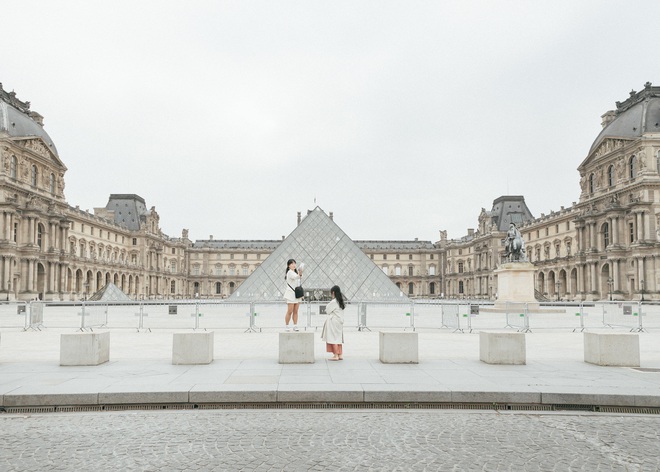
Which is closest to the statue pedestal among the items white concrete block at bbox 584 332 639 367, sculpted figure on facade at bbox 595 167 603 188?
white concrete block at bbox 584 332 639 367

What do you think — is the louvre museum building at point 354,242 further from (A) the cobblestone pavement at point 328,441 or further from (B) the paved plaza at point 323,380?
(A) the cobblestone pavement at point 328,441

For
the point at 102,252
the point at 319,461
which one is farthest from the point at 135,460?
the point at 102,252

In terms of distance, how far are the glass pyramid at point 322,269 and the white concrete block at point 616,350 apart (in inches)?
1009

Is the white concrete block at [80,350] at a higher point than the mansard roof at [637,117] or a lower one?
lower

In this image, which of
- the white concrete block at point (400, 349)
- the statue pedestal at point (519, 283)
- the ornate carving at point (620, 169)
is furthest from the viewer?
the ornate carving at point (620, 169)

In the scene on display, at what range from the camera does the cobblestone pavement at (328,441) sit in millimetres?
3932

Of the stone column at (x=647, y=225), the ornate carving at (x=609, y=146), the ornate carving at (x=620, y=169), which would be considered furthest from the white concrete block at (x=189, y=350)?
the ornate carving at (x=609, y=146)

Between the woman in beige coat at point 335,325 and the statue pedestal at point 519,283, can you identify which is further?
the statue pedestal at point 519,283

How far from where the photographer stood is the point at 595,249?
48.7 metres

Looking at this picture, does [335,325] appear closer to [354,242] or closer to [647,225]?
[354,242]

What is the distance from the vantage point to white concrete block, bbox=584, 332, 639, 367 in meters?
8.01

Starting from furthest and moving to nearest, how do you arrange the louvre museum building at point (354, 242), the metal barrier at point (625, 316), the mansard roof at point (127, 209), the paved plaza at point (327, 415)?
1. the mansard roof at point (127, 209)
2. the louvre museum building at point (354, 242)
3. the metal barrier at point (625, 316)
4. the paved plaza at point (327, 415)

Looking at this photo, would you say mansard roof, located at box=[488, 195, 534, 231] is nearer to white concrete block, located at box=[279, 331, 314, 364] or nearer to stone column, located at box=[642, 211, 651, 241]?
stone column, located at box=[642, 211, 651, 241]

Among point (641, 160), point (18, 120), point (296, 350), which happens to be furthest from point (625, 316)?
point (18, 120)
